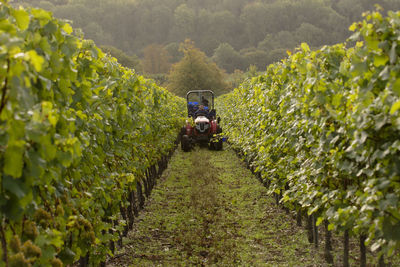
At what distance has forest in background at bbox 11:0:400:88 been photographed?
255 ft

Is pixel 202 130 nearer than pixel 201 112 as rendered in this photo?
Yes

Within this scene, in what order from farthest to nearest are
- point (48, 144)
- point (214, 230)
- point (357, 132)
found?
point (214, 230) → point (357, 132) → point (48, 144)

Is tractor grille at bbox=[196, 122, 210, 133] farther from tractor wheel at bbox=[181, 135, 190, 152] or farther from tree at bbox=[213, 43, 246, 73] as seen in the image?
tree at bbox=[213, 43, 246, 73]

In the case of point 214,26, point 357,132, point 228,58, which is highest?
point 357,132

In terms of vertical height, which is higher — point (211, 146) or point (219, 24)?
point (219, 24)

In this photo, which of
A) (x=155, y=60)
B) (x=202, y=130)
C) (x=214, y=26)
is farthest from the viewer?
(x=214, y=26)

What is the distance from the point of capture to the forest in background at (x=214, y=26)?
255 feet

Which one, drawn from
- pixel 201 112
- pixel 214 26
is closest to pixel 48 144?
pixel 201 112

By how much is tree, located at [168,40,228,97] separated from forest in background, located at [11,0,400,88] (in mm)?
12160

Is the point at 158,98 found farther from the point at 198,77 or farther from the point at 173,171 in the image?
the point at 198,77

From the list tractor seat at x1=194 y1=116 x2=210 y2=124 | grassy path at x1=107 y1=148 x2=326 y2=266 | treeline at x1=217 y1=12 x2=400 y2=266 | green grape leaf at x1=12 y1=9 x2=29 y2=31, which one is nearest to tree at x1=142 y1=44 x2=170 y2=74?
tractor seat at x1=194 y1=116 x2=210 y2=124

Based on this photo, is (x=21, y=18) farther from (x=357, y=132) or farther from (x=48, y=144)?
(x=357, y=132)

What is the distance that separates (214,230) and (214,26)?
93.3 m

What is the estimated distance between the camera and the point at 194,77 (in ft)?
186
